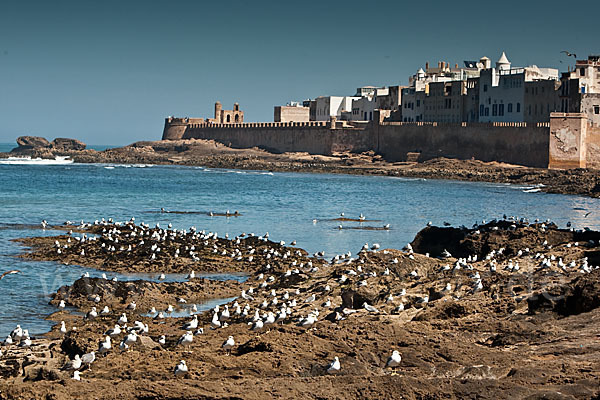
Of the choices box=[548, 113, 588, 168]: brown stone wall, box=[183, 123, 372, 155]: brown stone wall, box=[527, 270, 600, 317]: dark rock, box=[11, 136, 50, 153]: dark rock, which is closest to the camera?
box=[527, 270, 600, 317]: dark rock

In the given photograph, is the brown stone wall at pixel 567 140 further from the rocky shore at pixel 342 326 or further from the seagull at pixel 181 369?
the seagull at pixel 181 369

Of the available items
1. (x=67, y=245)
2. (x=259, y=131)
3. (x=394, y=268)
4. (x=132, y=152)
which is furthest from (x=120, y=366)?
(x=132, y=152)

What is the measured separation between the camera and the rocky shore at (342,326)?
7449 millimetres

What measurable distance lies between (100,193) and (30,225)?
15370mm

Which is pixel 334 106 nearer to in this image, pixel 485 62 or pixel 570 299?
pixel 485 62

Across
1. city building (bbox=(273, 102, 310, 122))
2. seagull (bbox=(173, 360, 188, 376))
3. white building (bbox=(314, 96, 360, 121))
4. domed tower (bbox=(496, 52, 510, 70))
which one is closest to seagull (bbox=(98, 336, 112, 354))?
seagull (bbox=(173, 360, 188, 376))

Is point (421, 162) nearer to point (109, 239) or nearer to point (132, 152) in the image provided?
point (132, 152)

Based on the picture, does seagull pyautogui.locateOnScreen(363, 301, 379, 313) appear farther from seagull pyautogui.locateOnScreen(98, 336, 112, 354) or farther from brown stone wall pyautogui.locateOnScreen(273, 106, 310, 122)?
brown stone wall pyautogui.locateOnScreen(273, 106, 310, 122)

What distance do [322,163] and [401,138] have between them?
734 cm

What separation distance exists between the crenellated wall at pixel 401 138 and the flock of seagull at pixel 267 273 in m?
33.5

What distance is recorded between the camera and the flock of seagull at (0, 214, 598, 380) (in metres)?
11.1

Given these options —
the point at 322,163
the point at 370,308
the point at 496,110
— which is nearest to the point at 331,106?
the point at 322,163

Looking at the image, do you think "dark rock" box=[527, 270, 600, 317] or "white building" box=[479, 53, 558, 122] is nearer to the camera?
"dark rock" box=[527, 270, 600, 317]

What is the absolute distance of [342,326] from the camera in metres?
9.57
